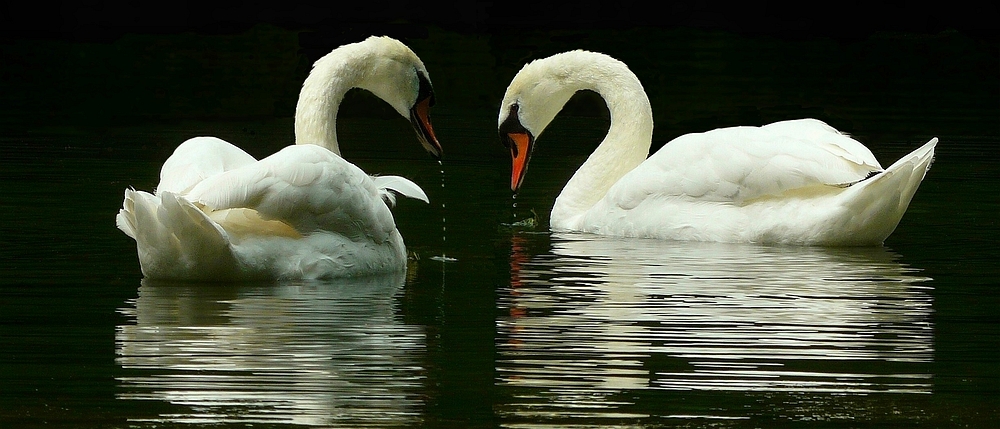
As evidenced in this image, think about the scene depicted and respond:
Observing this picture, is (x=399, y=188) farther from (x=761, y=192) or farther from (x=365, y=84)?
(x=761, y=192)

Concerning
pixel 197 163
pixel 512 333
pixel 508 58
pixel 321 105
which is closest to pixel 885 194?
pixel 321 105

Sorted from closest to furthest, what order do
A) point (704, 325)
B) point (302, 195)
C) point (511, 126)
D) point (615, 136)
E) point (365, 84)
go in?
point (704, 325) < point (302, 195) < point (365, 84) < point (615, 136) < point (511, 126)

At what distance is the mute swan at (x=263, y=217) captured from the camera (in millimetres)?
7648

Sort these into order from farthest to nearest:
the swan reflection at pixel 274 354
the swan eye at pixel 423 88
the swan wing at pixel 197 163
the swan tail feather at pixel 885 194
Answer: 1. the swan eye at pixel 423 88
2. the swan tail feather at pixel 885 194
3. the swan wing at pixel 197 163
4. the swan reflection at pixel 274 354

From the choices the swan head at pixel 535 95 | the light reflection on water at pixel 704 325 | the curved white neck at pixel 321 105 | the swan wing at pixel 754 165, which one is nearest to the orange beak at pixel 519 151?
the swan head at pixel 535 95

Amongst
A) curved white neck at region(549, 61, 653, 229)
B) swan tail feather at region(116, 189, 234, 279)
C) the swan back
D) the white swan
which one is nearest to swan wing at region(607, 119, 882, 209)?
the white swan

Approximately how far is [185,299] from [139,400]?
2.00 metres

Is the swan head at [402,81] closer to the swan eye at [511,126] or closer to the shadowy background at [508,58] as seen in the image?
the swan eye at [511,126]

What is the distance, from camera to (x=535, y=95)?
39.1 feet

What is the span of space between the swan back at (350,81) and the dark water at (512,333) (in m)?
0.83

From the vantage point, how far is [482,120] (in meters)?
19.9

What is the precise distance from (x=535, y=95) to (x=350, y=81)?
86.4 inches

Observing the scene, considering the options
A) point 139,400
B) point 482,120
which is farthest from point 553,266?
point 482,120

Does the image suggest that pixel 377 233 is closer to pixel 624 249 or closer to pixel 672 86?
pixel 624 249
